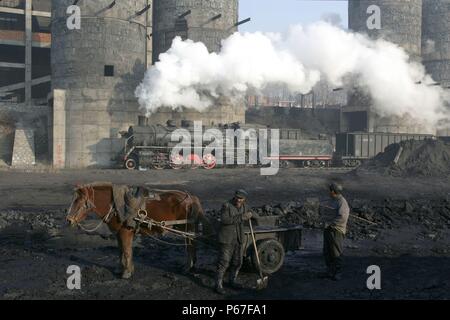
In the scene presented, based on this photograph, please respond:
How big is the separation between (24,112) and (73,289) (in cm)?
3190

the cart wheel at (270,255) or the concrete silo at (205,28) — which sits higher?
the concrete silo at (205,28)

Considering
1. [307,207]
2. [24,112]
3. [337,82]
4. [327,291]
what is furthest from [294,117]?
[327,291]

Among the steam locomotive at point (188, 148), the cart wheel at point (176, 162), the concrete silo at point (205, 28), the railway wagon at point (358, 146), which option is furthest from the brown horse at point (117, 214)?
the concrete silo at point (205, 28)

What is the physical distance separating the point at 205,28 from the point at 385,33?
79.2 feet

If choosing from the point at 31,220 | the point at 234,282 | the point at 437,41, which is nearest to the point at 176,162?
the point at 31,220

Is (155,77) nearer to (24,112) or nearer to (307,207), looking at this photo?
(24,112)

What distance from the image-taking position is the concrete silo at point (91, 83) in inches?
1329

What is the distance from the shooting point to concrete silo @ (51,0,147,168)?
33750 mm

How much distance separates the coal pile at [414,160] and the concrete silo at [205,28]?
14772mm

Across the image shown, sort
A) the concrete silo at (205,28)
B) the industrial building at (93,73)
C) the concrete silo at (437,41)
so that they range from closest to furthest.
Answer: the industrial building at (93,73) → the concrete silo at (205,28) → the concrete silo at (437,41)

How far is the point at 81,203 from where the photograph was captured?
6957 mm

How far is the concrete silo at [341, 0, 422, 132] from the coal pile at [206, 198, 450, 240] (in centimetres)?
3633

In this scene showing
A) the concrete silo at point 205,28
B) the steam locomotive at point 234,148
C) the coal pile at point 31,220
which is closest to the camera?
the coal pile at point 31,220

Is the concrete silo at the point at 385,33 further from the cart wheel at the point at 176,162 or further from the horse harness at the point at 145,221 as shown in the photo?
the horse harness at the point at 145,221
